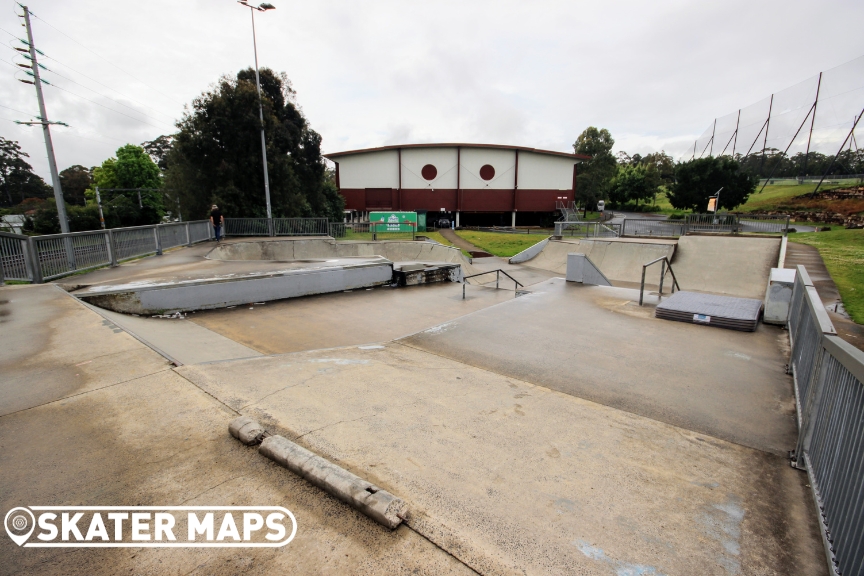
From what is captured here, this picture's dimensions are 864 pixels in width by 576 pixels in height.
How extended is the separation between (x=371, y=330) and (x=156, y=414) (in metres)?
4.91

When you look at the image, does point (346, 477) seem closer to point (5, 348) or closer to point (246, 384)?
point (246, 384)

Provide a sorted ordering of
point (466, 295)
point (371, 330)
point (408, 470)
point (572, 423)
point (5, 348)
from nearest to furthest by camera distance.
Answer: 1. point (408, 470)
2. point (572, 423)
3. point (5, 348)
4. point (371, 330)
5. point (466, 295)

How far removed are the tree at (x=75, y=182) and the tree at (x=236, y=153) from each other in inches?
3100

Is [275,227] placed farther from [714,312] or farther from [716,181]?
[716,181]

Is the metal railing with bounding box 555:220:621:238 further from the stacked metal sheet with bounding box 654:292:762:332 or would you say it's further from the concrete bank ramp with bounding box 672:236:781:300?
the stacked metal sheet with bounding box 654:292:762:332

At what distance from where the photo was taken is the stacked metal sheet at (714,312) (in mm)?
7246

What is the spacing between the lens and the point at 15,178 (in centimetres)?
8112

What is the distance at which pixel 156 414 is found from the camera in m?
3.62

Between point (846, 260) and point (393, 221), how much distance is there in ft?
80.3

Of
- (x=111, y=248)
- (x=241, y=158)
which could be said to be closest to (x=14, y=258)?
(x=111, y=248)

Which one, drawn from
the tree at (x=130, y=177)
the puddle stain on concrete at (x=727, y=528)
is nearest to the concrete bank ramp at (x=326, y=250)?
the puddle stain on concrete at (x=727, y=528)

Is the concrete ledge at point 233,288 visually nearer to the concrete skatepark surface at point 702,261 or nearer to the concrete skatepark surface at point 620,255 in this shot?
the concrete skatepark surface at point 620,255

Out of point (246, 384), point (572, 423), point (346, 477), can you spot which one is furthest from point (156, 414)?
point (572, 423)

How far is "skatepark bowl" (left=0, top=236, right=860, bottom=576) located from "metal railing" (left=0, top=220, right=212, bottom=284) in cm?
116
